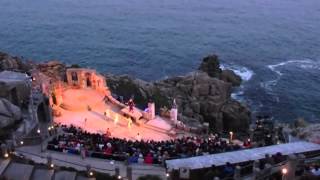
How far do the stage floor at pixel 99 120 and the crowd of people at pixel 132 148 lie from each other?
7335 millimetres

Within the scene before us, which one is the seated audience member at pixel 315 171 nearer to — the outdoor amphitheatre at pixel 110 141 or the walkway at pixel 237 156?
the outdoor amphitheatre at pixel 110 141

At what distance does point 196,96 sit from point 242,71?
880 inches

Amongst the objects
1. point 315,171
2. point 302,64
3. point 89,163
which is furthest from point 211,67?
point 315,171

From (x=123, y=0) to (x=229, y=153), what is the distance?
388 ft

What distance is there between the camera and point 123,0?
146 m

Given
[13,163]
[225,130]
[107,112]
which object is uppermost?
[13,163]

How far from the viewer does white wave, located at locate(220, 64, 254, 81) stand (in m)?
91.1

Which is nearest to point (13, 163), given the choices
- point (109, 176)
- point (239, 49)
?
point (109, 176)

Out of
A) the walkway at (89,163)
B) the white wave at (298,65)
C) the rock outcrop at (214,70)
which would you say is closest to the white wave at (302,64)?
the white wave at (298,65)

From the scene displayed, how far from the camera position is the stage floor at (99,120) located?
155 ft

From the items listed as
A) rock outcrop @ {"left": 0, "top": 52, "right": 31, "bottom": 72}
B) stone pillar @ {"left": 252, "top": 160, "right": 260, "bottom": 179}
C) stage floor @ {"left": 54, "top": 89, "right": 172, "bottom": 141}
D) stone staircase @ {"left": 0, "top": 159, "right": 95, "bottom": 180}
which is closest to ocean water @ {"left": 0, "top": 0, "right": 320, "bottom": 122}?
rock outcrop @ {"left": 0, "top": 52, "right": 31, "bottom": 72}

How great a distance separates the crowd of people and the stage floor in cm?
734

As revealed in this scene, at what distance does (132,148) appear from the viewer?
37.0m

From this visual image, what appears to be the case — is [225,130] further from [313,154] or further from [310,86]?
[313,154]
